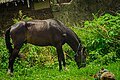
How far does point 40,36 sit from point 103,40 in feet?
11.4

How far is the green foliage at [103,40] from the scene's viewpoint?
38.5 feet

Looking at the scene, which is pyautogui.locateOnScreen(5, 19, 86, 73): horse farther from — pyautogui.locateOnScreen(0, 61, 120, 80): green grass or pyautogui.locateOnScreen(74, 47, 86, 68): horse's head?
pyautogui.locateOnScreen(0, 61, 120, 80): green grass

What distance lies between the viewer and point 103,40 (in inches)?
486

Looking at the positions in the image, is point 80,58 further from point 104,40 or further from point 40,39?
point 104,40

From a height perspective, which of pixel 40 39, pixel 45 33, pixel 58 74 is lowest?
Result: pixel 58 74

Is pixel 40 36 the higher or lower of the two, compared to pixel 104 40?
higher

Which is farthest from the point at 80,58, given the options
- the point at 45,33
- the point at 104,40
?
the point at 104,40

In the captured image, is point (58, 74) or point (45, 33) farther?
point (45, 33)

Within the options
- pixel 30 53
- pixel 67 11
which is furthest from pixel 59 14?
pixel 30 53

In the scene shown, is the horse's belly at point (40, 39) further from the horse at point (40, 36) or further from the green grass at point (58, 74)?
the green grass at point (58, 74)

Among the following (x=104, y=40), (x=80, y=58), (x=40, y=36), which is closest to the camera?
(x=40, y=36)

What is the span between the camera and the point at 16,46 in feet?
31.2

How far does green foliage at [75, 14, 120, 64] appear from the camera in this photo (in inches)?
463

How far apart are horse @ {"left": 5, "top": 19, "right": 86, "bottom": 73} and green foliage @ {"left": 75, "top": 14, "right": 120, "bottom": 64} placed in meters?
2.10
